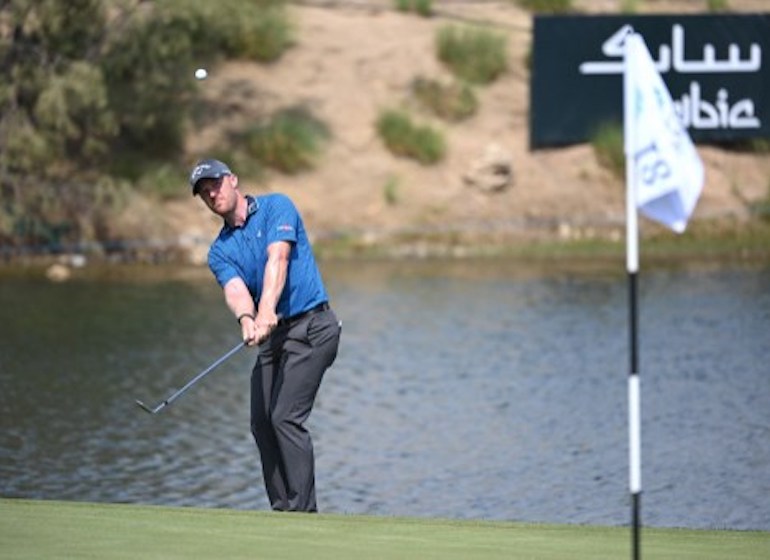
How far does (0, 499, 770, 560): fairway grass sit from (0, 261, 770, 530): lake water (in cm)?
264

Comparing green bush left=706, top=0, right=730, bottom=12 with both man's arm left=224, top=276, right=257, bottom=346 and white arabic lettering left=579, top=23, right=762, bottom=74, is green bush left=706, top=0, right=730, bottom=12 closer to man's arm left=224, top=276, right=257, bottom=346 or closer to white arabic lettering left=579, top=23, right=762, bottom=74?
white arabic lettering left=579, top=23, right=762, bottom=74

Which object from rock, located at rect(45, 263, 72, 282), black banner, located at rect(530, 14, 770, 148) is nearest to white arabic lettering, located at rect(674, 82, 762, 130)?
black banner, located at rect(530, 14, 770, 148)

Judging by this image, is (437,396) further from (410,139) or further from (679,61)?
(679,61)

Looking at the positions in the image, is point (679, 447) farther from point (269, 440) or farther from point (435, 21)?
point (435, 21)

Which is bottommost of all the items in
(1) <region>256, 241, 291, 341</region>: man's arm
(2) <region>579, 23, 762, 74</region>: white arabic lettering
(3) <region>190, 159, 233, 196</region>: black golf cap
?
(1) <region>256, 241, 291, 341</region>: man's arm

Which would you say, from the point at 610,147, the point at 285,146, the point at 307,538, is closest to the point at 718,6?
the point at 610,147

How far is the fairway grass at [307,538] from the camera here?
29.8 ft

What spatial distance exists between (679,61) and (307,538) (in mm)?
21403

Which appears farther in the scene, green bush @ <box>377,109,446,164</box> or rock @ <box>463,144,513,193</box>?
green bush @ <box>377,109,446,164</box>

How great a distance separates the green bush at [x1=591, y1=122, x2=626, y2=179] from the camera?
30312 millimetres

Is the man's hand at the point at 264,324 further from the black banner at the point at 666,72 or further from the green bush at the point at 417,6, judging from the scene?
the green bush at the point at 417,6

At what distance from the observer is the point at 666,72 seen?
1180 inches

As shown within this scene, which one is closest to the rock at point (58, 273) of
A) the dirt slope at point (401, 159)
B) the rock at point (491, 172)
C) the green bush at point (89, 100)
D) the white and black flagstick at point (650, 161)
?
the green bush at point (89, 100)

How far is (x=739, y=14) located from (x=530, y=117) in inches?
122
